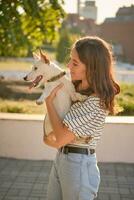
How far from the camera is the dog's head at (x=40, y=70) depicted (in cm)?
289

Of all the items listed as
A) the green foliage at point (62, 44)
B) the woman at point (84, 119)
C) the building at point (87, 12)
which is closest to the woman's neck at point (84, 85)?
the woman at point (84, 119)

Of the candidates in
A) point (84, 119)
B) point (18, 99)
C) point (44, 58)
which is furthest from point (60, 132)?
point (18, 99)

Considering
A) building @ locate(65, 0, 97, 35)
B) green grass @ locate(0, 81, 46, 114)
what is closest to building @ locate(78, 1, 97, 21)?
building @ locate(65, 0, 97, 35)

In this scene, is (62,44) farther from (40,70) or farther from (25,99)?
(40,70)

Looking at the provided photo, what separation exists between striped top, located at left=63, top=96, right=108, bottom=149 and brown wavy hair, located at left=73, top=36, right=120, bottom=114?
0.05 metres

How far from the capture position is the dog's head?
9.49 ft

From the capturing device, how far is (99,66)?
8.77ft

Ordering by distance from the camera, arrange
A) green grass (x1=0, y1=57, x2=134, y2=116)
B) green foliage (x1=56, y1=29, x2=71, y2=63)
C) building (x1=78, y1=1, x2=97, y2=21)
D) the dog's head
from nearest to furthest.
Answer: the dog's head < green grass (x1=0, y1=57, x2=134, y2=116) < green foliage (x1=56, y1=29, x2=71, y2=63) < building (x1=78, y1=1, x2=97, y2=21)

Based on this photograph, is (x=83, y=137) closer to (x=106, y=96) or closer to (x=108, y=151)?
(x=106, y=96)

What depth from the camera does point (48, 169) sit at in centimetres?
669

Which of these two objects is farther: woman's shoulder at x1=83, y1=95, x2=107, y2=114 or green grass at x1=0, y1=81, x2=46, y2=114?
green grass at x1=0, y1=81, x2=46, y2=114

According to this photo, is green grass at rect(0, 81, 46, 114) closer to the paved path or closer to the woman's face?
the paved path

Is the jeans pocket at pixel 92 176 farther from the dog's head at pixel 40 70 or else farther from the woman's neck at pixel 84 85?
the dog's head at pixel 40 70

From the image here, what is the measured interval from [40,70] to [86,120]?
47 cm
